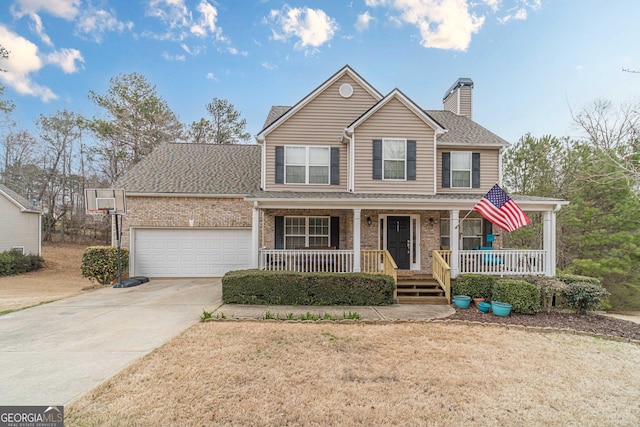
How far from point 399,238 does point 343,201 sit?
3141 millimetres

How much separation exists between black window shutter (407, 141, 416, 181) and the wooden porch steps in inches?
143

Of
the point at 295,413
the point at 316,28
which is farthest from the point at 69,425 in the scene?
the point at 316,28

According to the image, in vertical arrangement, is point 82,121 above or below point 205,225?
above

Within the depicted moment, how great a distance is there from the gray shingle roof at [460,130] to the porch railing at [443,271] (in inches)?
177

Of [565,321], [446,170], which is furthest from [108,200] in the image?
[565,321]

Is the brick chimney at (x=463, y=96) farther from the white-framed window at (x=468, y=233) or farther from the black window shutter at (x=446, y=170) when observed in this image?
the white-framed window at (x=468, y=233)

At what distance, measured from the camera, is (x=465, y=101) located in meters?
14.2

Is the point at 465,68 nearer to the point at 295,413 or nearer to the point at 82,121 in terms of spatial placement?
the point at 295,413

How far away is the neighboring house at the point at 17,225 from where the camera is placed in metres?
15.9

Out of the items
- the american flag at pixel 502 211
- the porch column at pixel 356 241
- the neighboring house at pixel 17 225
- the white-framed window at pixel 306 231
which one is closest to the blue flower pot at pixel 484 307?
the american flag at pixel 502 211

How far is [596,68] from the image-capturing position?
1265 cm

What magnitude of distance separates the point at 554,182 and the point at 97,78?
30851 mm

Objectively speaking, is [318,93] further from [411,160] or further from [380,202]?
[380,202]

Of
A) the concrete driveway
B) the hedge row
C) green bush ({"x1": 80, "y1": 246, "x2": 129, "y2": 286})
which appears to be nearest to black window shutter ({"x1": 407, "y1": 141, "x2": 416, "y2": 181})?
the hedge row
